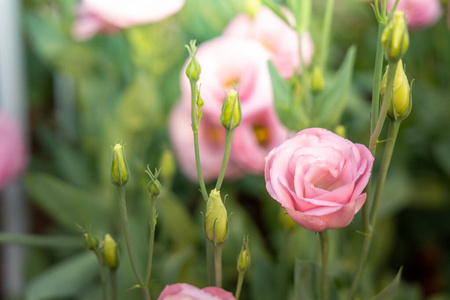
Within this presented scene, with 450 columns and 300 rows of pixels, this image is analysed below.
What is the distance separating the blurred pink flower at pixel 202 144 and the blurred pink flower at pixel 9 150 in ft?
0.53

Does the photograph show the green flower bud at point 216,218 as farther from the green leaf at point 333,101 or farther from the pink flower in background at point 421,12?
the pink flower in background at point 421,12

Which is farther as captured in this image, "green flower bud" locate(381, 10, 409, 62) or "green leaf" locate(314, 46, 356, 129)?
"green leaf" locate(314, 46, 356, 129)

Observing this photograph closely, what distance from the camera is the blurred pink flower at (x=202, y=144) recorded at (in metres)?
0.36

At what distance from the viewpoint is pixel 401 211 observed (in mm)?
494

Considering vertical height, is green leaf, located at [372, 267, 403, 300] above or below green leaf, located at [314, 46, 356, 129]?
below

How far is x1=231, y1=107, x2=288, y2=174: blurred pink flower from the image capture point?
0.33 m

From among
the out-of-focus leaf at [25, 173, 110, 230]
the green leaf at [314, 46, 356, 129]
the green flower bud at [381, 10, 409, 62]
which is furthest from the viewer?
the out-of-focus leaf at [25, 173, 110, 230]

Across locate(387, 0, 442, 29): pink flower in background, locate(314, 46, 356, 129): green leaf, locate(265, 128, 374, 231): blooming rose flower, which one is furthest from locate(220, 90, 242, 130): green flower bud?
locate(387, 0, 442, 29): pink flower in background

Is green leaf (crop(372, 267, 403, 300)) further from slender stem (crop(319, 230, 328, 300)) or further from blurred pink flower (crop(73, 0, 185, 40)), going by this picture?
blurred pink flower (crop(73, 0, 185, 40))

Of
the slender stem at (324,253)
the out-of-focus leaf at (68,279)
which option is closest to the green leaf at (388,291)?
the slender stem at (324,253)

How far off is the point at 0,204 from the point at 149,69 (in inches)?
9.2

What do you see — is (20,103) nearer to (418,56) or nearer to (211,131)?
(211,131)

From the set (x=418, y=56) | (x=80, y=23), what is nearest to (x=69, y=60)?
(x=80, y=23)

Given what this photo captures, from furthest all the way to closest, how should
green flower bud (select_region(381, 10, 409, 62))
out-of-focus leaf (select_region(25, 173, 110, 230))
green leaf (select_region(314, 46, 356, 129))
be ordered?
out-of-focus leaf (select_region(25, 173, 110, 230))
green leaf (select_region(314, 46, 356, 129))
green flower bud (select_region(381, 10, 409, 62))
